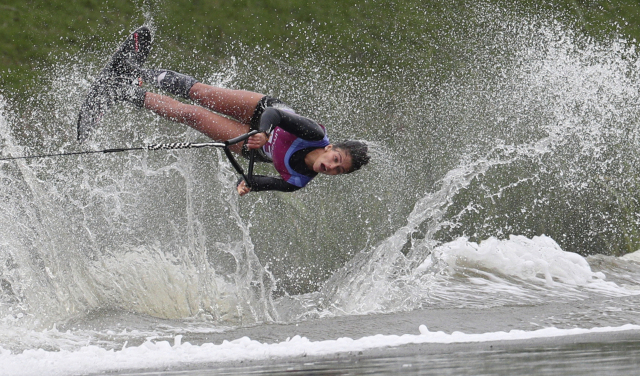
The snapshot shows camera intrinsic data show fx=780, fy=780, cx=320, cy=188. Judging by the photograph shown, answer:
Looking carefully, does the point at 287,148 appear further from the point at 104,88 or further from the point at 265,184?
the point at 104,88

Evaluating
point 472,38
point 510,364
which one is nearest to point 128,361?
point 510,364

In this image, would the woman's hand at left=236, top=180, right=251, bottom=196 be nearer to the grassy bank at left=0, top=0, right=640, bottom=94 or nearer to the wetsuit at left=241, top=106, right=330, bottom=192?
the wetsuit at left=241, top=106, right=330, bottom=192

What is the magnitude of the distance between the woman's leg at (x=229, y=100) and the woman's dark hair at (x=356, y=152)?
2.27 ft

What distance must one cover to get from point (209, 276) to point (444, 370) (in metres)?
2.75

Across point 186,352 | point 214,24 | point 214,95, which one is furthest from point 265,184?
point 214,24

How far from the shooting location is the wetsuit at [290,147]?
4.96m

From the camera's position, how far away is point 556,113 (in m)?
8.91

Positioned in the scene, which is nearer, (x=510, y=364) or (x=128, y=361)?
(x=510, y=364)

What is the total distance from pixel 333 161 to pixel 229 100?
90 cm

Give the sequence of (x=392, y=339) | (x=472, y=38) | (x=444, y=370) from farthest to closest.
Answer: (x=472, y=38) → (x=392, y=339) → (x=444, y=370)

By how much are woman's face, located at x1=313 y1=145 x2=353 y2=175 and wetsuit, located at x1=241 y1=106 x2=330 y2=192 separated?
10cm

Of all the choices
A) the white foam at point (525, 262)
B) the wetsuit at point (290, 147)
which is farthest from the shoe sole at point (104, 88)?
the white foam at point (525, 262)

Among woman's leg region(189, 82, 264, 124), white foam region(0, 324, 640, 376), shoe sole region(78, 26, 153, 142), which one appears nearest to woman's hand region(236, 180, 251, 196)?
woman's leg region(189, 82, 264, 124)

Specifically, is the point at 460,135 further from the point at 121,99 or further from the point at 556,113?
the point at 121,99
